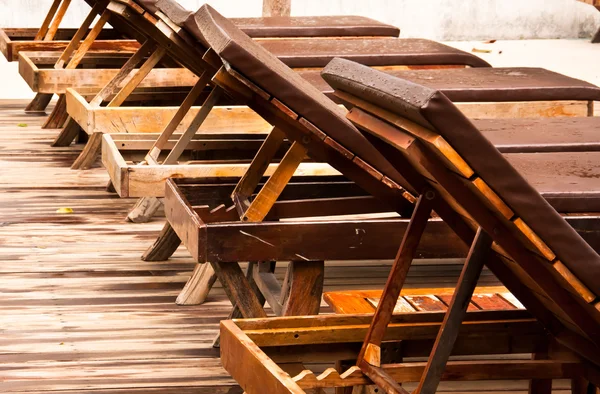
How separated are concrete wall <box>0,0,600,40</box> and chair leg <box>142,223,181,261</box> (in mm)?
8863

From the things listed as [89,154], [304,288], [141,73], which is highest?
[89,154]

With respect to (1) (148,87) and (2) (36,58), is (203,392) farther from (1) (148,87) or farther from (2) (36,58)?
(2) (36,58)

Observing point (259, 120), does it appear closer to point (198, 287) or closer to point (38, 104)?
point (198, 287)

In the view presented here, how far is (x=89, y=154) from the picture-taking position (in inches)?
231

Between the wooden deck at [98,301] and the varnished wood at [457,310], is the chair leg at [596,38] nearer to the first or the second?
the wooden deck at [98,301]

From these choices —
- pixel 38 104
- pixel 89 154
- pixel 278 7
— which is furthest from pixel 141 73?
pixel 278 7

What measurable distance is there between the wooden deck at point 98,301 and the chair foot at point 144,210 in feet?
0.16

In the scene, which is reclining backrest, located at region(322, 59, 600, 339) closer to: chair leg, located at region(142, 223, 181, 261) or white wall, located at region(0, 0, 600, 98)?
chair leg, located at region(142, 223, 181, 261)

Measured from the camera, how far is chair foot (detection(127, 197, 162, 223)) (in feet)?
16.0

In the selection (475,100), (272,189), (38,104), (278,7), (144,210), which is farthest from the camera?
Result: (278,7)

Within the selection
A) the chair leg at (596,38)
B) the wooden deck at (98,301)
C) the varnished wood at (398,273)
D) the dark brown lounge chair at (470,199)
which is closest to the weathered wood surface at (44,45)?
the wooden deck at (98,301)

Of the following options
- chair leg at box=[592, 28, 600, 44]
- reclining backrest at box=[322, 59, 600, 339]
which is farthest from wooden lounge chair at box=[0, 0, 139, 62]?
chair leg at box=[592, 28, 600, 44]

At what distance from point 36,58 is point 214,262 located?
4219 mm

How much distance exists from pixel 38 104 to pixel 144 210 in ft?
10.8
